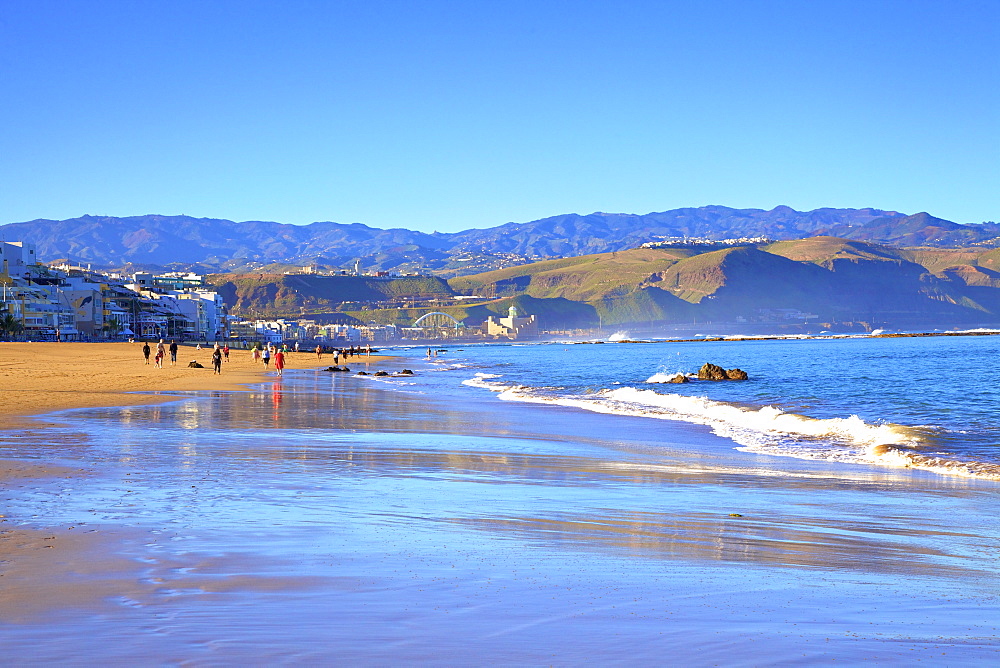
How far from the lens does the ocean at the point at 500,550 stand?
4043mm

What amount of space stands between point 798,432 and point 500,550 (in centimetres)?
1333

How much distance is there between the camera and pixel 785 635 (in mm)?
4270

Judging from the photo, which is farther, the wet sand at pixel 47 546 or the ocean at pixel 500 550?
the wet sand at pixel 47 546

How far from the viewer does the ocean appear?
4.04 metres

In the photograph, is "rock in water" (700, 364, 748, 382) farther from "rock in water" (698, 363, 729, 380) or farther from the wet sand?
the wet sand

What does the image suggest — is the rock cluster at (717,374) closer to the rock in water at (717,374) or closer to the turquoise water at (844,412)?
the rock in water at (717,374)

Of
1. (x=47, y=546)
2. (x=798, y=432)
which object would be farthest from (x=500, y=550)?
(x=798, y=432)

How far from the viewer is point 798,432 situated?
1803 cm

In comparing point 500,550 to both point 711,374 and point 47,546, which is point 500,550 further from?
point 711,374

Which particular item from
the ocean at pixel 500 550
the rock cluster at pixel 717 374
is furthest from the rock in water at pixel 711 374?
the ocean at pixel 500 550

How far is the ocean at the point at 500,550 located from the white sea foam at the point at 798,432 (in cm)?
14

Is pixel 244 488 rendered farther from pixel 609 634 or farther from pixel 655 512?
pixel 609 634

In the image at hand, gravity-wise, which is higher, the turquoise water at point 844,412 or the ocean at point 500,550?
the ocean at point 500,550

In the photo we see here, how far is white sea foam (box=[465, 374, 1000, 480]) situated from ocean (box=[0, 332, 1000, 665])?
144mm
